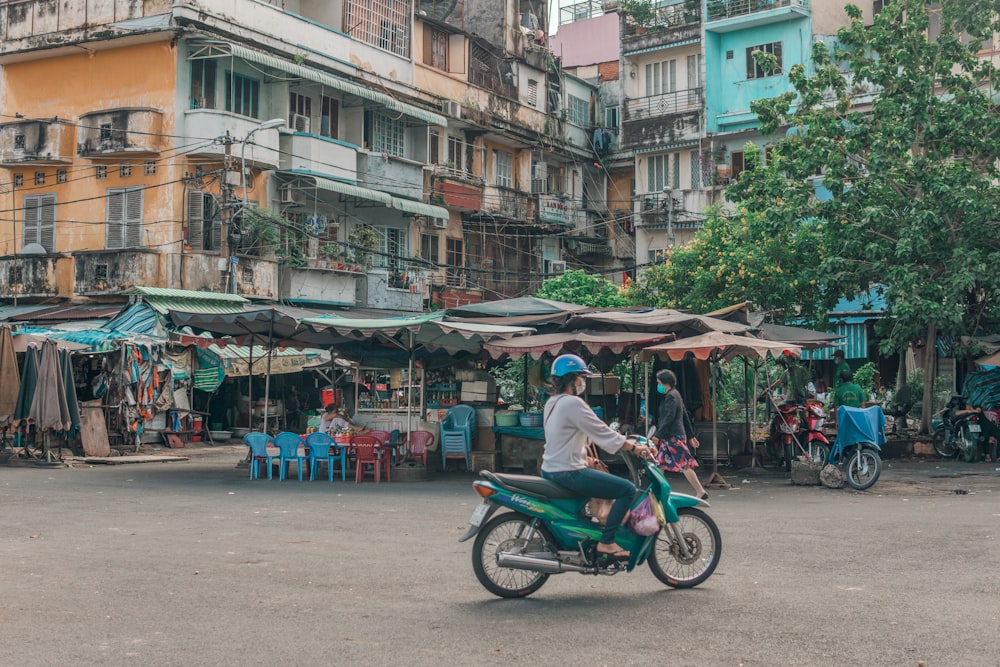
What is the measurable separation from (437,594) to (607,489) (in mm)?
1396

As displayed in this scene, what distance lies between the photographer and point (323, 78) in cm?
3122

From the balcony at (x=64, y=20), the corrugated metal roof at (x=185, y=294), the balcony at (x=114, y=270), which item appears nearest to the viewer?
the corrugated metal roof at (x=185, y=294)

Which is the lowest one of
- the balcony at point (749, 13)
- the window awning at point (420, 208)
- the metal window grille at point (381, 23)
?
the window awning at point (420, 208)

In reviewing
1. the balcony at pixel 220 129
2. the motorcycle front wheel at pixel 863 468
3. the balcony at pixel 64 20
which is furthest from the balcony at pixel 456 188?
the motorcycle front wheel at pixel 863 468

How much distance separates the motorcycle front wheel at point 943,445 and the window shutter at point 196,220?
60.0 feet

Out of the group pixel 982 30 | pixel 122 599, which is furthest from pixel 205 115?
pixel 122 599

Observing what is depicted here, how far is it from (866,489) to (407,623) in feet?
34.3

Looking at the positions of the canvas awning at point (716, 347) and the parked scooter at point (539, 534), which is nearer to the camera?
the parked scooter at point (539, 534)

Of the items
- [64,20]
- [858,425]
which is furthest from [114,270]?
[858,425]

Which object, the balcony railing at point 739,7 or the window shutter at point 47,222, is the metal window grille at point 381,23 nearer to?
the window shutter at point 47,222

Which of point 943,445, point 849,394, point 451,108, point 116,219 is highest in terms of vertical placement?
point 451,108

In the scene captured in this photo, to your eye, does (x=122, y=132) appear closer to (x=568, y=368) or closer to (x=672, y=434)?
(x=672, y=434)

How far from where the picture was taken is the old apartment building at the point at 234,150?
29359 millimetres

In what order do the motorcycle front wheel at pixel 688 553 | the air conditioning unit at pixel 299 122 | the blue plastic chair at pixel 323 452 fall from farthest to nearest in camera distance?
the air conditioning unit at pixel 299 122 → the blue plastic chair at pixel 323 452 → the motorcycle front wheel at pixel 688 553
